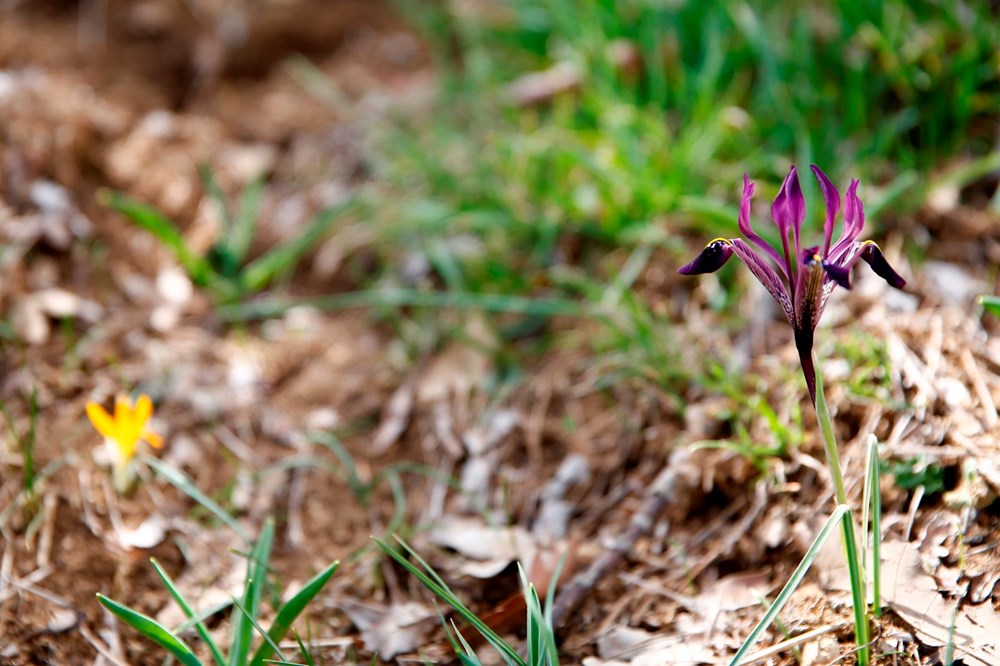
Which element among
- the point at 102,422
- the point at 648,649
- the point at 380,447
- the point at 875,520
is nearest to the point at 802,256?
the point at 875,520

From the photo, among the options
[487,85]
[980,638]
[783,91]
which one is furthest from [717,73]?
[980,638]

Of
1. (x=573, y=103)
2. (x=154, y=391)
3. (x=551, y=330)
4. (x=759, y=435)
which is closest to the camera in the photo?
(x=759, y=435)

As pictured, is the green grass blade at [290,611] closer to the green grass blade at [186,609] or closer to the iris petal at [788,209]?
the green grass blade at [186,609]

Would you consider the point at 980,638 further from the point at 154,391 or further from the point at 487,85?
the point at 487,85

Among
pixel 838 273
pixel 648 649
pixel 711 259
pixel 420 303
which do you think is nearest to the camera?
pixel 838 273

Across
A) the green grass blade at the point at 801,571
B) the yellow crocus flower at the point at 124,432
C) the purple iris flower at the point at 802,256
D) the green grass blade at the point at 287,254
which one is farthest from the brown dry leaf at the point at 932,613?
the green grass blade at the point at 287,254

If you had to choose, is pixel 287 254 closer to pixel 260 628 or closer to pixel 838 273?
pixel 260 628

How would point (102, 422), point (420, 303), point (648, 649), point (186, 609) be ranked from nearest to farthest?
1. point (186, 609)
2. point (648, 649)
3. point (102, 422)
4. point (420, 303)
